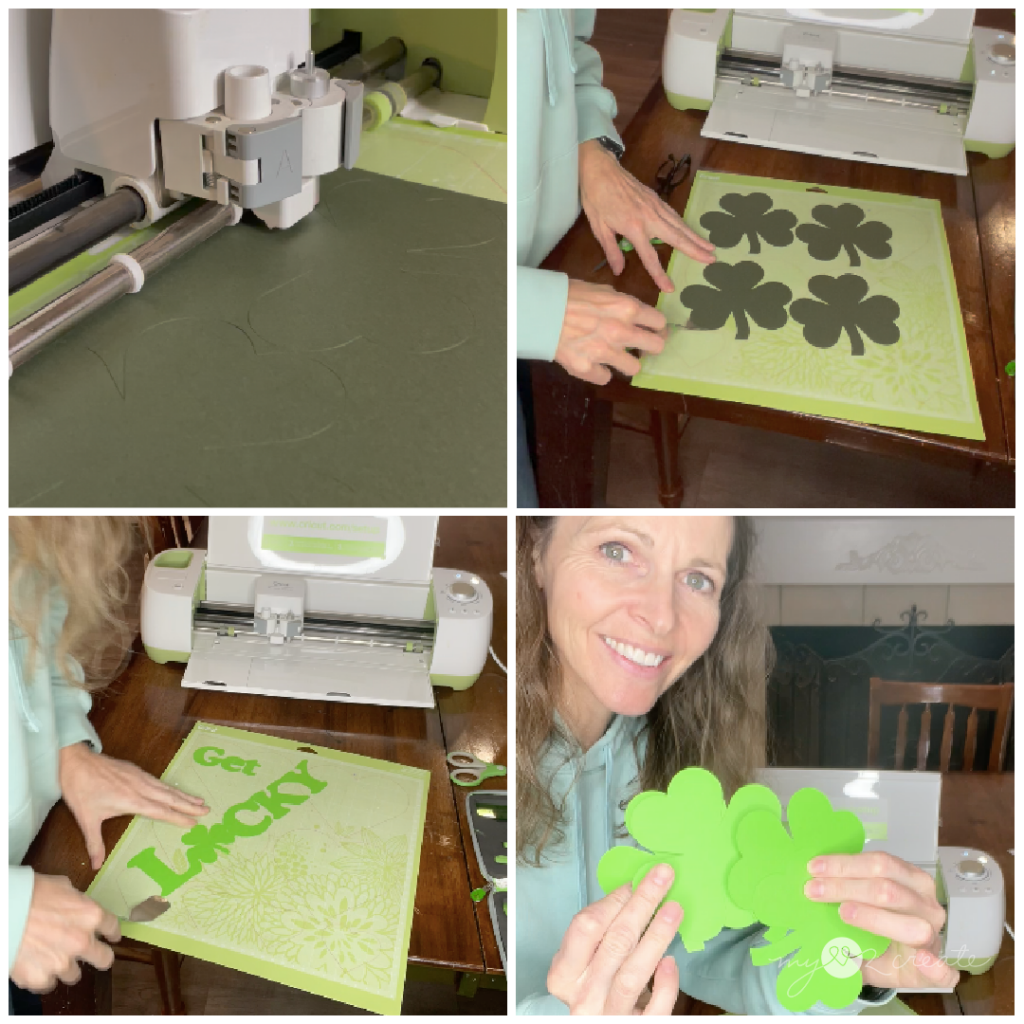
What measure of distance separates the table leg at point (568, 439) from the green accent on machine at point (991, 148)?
0.71m

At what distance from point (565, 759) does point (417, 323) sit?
0.56m

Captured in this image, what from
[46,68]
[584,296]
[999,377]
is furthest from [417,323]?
[999,377]

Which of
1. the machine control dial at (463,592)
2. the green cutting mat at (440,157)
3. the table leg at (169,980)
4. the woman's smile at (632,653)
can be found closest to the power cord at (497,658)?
the machine control dial at (463,592)

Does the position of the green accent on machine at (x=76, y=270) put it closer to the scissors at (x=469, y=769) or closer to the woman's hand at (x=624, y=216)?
the woman's hand at (x=624, y=216)

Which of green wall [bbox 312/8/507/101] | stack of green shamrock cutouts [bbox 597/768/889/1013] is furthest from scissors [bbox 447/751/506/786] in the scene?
green wall [bbox 312/8/507/101]

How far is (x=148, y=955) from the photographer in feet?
3.56

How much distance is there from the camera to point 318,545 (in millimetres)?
1373

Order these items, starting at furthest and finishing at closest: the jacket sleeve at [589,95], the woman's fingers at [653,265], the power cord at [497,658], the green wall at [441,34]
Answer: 1. the green wall at [441,34]
2. the power cord at [497,658]
3. the jacket sleeve at [589,95]
4. the woman's fingers at [653,265]

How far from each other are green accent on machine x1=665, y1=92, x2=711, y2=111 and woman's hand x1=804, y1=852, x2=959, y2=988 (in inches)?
42.7

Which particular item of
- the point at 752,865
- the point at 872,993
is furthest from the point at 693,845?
the point at 872,993

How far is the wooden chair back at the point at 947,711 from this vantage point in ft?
4.08

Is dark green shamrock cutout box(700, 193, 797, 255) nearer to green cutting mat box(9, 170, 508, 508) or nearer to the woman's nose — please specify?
green cutting mat box(9, 170, 508, 508)

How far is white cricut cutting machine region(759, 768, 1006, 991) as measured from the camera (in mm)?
1149

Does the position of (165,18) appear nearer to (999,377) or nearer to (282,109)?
(282,109)
